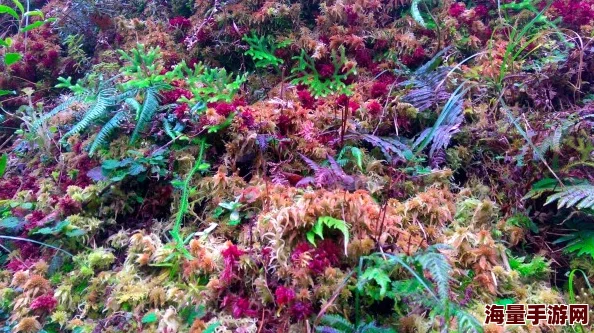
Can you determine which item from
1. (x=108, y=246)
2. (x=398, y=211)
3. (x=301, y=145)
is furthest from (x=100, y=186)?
(x=398, y=211)

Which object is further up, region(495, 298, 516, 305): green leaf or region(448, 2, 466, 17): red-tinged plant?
region(448, 2, 466, 17): red-tinged plant

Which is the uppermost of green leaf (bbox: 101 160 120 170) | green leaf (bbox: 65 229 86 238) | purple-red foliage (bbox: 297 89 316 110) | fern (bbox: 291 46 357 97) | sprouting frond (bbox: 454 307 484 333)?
fern (bbox: 291 46 357 97)

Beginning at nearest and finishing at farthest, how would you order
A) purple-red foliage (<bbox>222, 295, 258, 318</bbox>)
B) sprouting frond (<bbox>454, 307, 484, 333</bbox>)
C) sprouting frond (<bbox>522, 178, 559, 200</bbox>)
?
sprouting frond (<bbox>454, 307, 484, 333</bbox>) → purple-red foliage (<bbox>222, 295, 258, 318</bbox>) → sprouting frond (<bbox>522, 178, 559, 200</bbox>)

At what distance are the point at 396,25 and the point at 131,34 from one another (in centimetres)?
189

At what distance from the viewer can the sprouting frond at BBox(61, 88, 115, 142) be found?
2.16 m

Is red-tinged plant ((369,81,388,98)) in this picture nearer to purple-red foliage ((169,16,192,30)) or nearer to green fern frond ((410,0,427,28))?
green fern frond ((410,0,427,28))

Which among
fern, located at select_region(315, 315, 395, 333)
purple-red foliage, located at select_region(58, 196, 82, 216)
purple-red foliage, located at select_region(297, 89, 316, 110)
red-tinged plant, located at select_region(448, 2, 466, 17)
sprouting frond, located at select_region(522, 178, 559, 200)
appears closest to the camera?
fern, located at select_region(315, 315, 395, 333)

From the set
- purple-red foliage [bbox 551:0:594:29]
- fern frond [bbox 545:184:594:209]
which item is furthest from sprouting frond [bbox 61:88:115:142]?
purple-red foliage [bbox 551:0:594:29]

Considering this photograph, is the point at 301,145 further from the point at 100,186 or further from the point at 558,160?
the point at 558,160

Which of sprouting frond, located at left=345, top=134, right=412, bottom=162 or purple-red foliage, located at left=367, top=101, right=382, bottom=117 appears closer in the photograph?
sprouting frond, located at left=345, top=134, right=412, bottom=162

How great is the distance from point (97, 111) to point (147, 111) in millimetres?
268

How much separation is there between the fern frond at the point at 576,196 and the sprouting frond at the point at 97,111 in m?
2.18

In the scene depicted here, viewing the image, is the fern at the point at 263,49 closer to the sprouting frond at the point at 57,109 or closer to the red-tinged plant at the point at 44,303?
the sprouting frond at the point at 57,109

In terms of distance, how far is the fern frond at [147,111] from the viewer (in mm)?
2180
